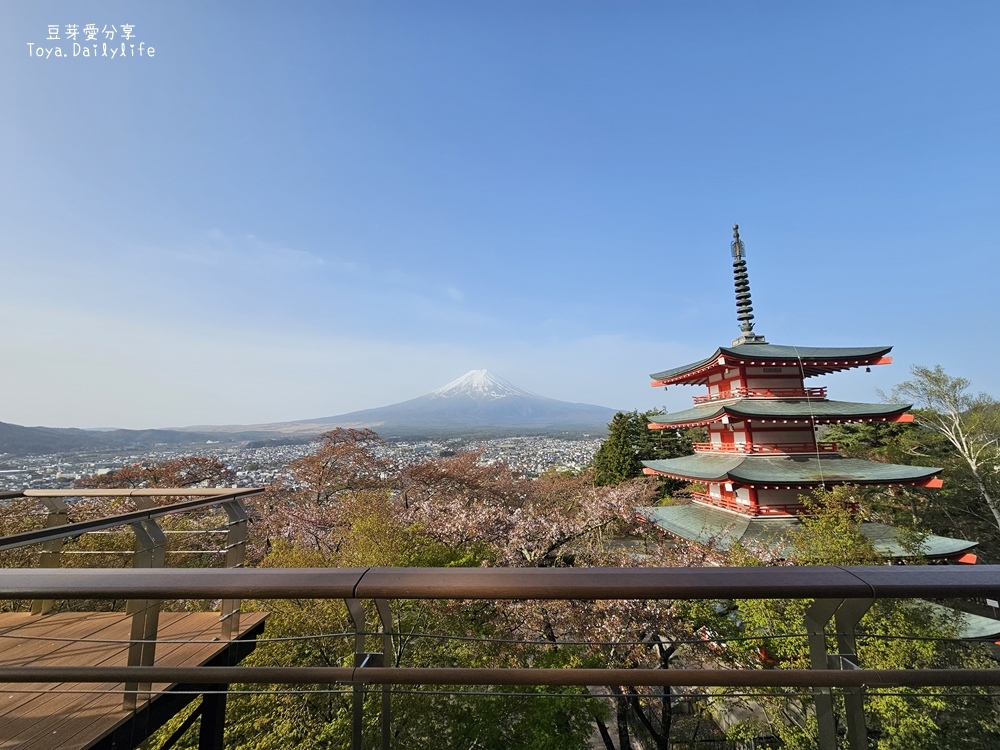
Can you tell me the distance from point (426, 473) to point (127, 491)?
980 cm

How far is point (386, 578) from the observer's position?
2.98ft

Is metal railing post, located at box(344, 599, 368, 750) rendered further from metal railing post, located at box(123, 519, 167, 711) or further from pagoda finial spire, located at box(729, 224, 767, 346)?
pagoda finial spire, located at box(729, 224, 767, 346)

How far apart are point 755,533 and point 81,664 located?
825cm

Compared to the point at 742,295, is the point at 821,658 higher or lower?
lower

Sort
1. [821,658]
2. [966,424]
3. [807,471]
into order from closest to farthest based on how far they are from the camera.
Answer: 1. [821,658]
2. [807,471]
3. [966,424]

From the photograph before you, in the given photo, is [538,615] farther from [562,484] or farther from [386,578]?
[562,484]

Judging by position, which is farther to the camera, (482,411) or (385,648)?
(482,411)

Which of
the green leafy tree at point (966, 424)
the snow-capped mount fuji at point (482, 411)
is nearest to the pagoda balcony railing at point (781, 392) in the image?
the green leafy tree at point (966, 424)

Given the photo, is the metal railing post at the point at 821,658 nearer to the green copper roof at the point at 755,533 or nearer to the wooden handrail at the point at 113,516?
the wooden handrail at the point at 113,516

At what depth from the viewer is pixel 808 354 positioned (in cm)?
800

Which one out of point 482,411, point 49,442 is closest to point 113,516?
point 49,442

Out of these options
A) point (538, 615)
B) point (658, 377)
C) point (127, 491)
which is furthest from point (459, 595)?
point (658, 377)

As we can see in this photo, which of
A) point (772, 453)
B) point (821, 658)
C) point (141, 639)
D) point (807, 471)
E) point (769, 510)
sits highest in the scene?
point (821, 658)

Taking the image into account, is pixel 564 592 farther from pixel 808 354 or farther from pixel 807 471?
pixel 808 354
